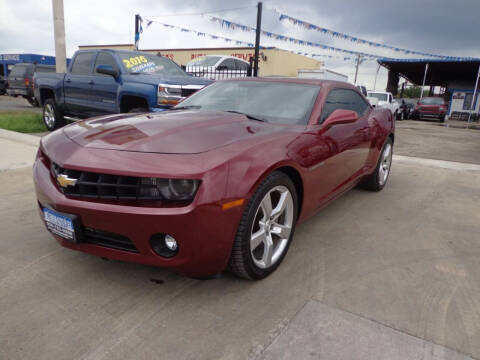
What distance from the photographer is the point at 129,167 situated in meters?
1.95

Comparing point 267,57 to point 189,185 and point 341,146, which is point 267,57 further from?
point 189,185

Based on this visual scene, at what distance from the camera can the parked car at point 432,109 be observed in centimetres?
2233

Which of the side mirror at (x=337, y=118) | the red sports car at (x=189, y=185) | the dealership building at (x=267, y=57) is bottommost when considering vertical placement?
the red sports car at (x=189, y=185)

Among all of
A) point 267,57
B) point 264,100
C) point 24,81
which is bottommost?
point 24,81

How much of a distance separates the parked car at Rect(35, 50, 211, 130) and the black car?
8.79 metres

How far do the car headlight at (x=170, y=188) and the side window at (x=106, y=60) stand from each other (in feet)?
18.2

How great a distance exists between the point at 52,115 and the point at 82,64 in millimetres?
1482

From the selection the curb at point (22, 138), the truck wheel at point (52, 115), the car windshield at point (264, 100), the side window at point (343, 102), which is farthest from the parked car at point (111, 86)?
the side window at point (343, 102)

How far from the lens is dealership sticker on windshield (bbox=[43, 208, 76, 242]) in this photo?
207cm

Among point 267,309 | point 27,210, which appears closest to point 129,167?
point 267,309

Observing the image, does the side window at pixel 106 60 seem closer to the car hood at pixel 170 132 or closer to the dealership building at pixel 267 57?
the car hood at pixel 170 132

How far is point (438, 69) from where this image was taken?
32.0 m

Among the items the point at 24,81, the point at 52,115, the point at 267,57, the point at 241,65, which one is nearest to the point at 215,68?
the point at 241,65

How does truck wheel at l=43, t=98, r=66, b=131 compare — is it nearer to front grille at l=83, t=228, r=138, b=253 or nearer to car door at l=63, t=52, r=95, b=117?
car door at l=63, t=52, r=95, b=117
